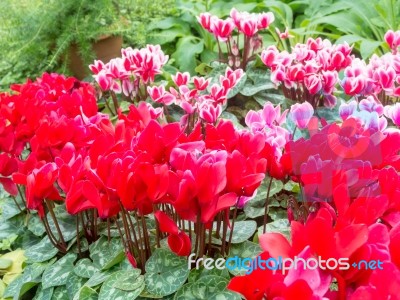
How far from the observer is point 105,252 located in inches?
59.3

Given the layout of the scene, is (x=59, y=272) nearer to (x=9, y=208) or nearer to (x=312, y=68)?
(x=9, y=208)

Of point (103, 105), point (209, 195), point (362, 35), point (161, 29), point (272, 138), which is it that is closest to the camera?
point (209, 195)

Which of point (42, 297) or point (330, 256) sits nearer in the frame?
point (330, 256)

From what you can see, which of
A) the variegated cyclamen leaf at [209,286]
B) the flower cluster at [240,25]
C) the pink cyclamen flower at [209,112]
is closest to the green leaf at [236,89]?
the flower cluster at [240,25]

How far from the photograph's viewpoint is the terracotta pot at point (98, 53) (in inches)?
160

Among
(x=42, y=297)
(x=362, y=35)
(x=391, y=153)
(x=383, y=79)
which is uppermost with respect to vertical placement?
(x=391, y=153)

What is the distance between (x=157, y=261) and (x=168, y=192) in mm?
214

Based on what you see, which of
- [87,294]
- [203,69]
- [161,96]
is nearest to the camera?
[87,294]

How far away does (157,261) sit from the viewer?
130 centimetres

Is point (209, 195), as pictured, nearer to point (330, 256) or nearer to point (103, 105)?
point (330, 256)

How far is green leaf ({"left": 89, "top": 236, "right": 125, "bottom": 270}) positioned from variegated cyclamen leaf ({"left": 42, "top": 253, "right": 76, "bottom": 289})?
6 cm

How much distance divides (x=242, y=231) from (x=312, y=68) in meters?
0.83

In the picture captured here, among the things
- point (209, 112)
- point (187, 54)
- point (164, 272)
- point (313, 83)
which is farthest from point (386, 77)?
point (187, 54)

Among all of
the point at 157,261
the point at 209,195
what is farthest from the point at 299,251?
the point at 157,261
